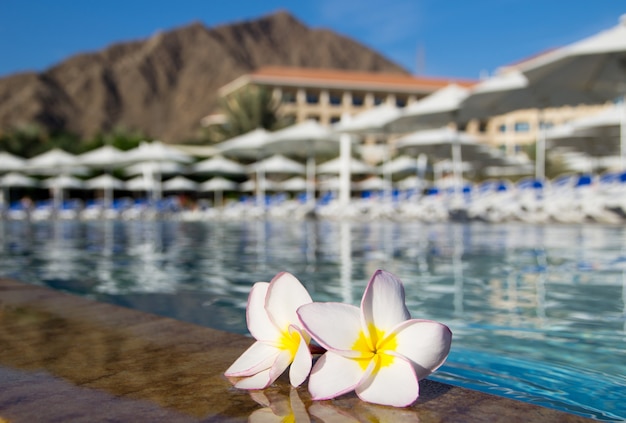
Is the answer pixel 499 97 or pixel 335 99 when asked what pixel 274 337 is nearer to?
pixel 499 97

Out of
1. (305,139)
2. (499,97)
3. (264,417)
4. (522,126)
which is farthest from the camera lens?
(522,126)

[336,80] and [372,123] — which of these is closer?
[372,123]

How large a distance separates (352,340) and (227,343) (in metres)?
0.67

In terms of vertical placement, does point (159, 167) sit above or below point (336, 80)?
below

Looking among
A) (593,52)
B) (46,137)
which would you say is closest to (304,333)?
(593,52)

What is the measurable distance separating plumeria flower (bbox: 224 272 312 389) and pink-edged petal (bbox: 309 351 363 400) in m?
0.07

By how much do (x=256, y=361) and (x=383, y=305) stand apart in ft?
1.03

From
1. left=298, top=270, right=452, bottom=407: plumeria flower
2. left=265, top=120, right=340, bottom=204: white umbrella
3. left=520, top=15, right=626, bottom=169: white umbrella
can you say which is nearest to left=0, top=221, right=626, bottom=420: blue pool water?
left=298, top=270, right=452, bottom=407: plumeria flower

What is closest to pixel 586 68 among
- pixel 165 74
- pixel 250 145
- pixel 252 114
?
pixel 250 145

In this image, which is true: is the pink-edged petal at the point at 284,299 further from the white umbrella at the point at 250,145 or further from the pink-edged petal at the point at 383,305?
the white umbrella at the point at 250,145

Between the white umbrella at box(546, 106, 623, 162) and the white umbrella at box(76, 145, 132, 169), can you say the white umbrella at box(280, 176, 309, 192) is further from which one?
the white umbrella at box(546, 106, 623, 162)

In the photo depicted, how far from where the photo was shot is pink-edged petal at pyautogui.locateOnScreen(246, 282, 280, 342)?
124cm

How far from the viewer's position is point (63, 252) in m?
7.13

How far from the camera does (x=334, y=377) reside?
1.07 metres
